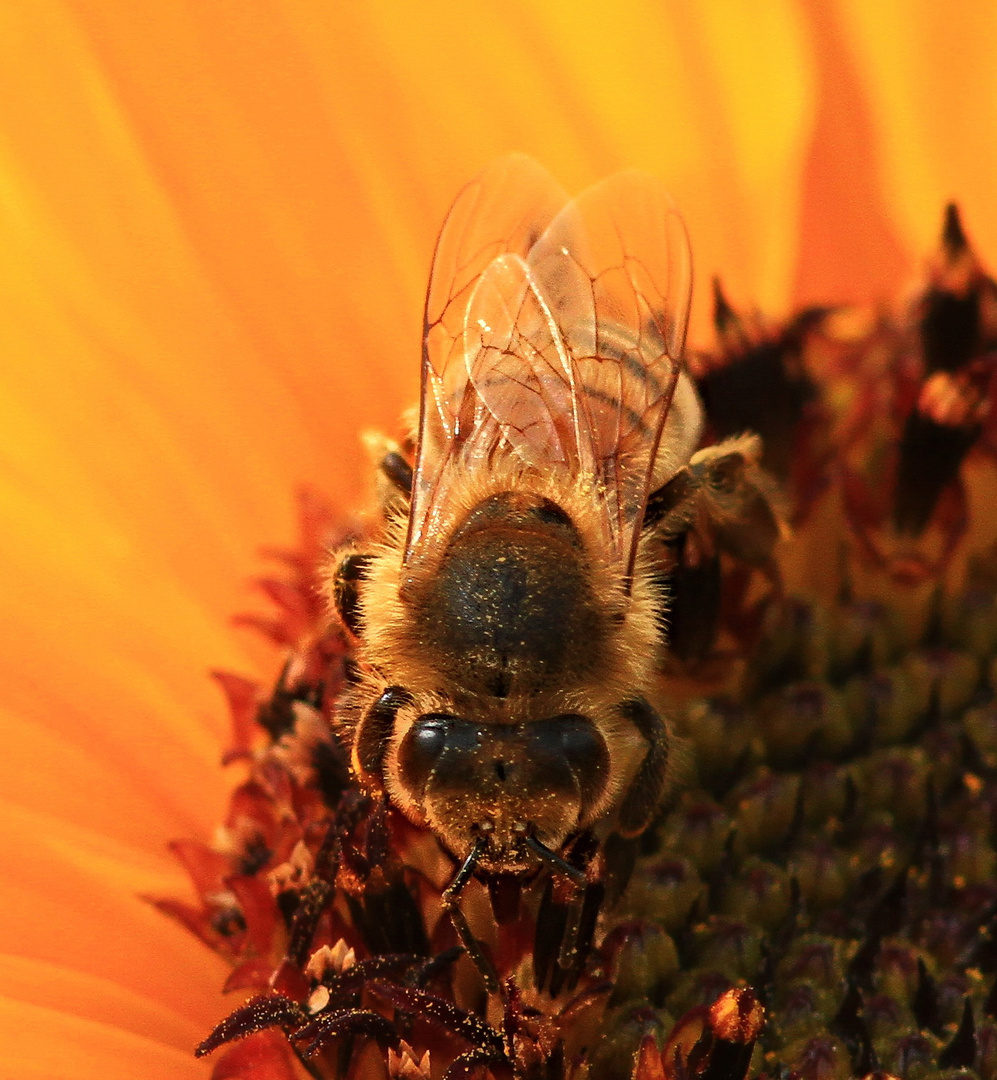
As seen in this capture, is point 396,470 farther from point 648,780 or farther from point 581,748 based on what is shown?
point 581,748

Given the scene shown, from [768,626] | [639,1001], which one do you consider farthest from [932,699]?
[639,1001]

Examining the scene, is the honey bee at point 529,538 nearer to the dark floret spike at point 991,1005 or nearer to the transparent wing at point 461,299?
the transparent wing at point 461,299

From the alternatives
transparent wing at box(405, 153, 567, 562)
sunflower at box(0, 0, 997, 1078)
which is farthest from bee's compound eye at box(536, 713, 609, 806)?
sunflower at box(0, 0, 997, 1078)

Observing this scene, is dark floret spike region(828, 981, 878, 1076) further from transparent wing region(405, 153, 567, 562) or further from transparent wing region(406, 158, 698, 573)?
transparent wing region(405, 153, 567, 562)

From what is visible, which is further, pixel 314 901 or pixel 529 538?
pixel 314 901

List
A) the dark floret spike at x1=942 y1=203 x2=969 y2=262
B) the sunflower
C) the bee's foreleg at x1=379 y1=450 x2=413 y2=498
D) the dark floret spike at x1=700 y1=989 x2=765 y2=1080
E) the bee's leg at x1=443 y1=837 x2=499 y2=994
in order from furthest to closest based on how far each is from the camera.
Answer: the dark floret spike at x1=942 y1=203 x2=969 y2=262 → the sunflower → the bee's foreleg at x1=379 y1=450 x2=413 y2=498 → the dark floret spike at x1=700 y1=989 x2=765 y2=1080 → the bee's leg at x1=443 y1=837 x2=499 y2=994

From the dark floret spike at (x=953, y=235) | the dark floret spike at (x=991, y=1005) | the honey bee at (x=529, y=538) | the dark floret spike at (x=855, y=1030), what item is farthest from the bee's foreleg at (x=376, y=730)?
the dark floret spike at (x=953, y=235)

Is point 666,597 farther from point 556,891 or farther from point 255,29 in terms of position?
point 255,29

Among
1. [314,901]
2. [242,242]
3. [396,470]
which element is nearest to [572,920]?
[314,901]
